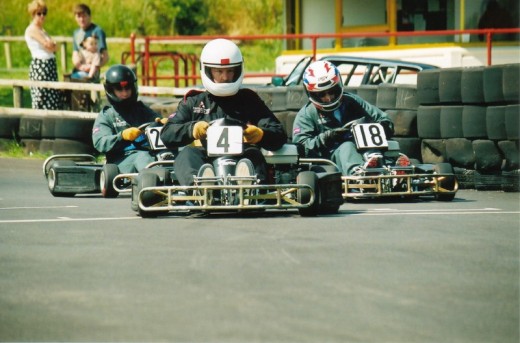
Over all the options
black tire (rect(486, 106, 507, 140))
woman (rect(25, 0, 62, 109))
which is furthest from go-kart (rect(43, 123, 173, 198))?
woman (rect(25, 0, 62, 109))

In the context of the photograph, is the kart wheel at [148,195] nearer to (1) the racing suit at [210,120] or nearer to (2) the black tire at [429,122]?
(1) the racing suit at [210,120]

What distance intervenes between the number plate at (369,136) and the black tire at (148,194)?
250cm

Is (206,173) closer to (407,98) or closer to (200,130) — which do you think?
(200,130)

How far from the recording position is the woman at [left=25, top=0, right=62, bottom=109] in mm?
17297

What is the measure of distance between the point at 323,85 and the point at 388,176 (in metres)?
1.36

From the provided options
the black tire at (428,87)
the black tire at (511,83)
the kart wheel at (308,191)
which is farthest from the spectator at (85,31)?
the kart wheel at (308,191)

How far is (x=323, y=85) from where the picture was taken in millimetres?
12039

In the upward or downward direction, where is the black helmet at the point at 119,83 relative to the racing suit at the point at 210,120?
upward

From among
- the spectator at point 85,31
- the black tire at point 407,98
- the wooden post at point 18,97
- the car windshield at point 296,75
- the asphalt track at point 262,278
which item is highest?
the spectator at point 85,31

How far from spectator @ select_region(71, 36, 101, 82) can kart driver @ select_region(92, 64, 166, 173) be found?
5496 mm

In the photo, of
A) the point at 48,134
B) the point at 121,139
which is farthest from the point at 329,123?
the point at 48,134

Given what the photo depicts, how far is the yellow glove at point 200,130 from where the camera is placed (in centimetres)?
994

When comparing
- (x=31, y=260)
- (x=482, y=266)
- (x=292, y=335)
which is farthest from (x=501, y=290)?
(x=31, y=260)

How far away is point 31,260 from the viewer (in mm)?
7363
